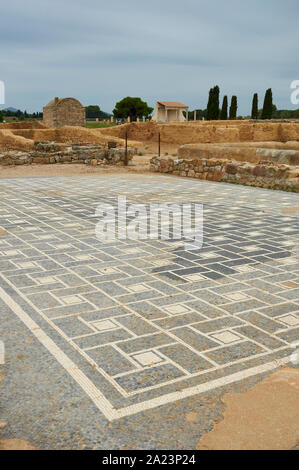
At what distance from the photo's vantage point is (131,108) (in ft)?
217

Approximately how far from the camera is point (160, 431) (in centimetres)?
235

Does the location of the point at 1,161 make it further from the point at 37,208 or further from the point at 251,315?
the point at 251,315

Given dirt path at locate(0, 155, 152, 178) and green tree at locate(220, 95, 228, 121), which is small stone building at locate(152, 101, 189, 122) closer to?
green tree at locate(220, 95, 228, 121)

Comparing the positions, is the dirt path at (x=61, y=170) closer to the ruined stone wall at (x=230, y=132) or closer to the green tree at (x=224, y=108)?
the ruined stone wall at (x=230, y=132)

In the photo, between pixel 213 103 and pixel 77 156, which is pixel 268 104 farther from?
pixel 77 156

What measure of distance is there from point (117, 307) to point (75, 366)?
1044 mm

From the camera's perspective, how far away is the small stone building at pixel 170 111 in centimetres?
5340

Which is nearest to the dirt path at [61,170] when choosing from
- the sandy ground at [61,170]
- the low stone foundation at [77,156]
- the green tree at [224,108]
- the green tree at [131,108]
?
the sandy ground at [61,170]

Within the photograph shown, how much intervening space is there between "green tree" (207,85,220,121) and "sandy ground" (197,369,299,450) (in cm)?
4240

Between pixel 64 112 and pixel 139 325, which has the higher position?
pixel 64 112

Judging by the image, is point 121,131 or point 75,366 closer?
point 75,366

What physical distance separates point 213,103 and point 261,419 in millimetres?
42976

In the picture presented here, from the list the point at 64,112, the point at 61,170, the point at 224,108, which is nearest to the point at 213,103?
the point at 224,108
